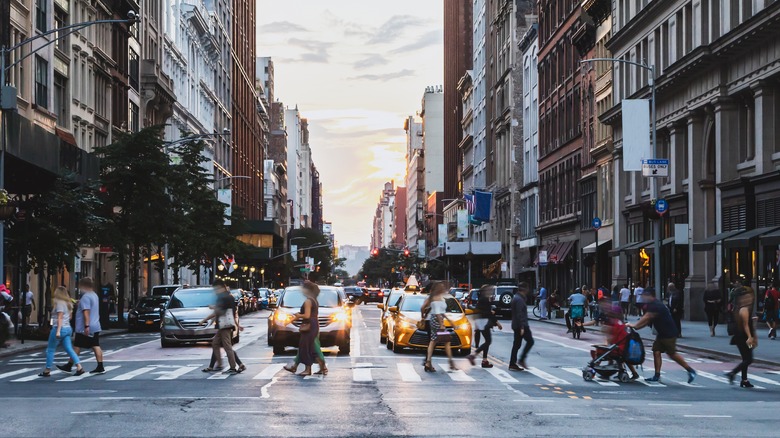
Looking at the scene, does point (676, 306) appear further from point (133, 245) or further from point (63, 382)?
point (133, 245)

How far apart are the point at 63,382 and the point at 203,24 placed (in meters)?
83.6

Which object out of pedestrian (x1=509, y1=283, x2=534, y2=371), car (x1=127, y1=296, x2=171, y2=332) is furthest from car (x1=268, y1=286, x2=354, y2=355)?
car (x1=127, y1=296, x2=171, y2=332)

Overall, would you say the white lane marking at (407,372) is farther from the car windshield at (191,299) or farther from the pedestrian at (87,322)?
the car windshield at (191,299)

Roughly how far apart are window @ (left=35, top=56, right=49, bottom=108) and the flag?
61.1m

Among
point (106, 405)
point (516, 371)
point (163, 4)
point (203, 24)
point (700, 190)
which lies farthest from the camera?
point (203, 24)

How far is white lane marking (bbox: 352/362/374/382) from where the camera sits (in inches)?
884

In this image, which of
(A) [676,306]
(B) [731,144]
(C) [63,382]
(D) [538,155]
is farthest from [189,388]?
(D) [538,155]

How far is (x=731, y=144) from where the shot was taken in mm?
47531

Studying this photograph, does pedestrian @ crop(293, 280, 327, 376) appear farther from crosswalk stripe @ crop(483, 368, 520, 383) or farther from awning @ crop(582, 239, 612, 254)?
awning @ crop(582, 239, 612, 254)

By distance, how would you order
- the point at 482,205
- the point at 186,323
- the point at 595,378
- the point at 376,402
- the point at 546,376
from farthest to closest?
the point at 482,205
the point at 186,323
the point at 546,376
the point at 595,378
the point at 376,402

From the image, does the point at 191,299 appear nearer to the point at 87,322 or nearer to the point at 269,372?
the point at 269,372

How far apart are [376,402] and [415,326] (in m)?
12.6

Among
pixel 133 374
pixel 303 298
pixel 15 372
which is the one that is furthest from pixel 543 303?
pixel 15 372

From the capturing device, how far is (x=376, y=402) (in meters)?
17.8
